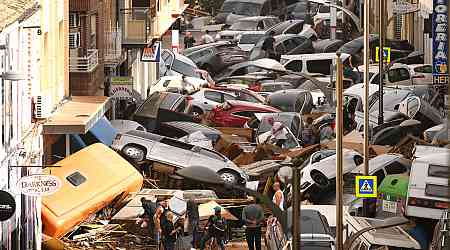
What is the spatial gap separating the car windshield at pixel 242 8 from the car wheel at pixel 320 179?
55.0 metres

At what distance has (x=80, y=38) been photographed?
4331 centimetres

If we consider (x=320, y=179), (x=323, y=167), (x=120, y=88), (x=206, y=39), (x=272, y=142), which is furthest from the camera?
(x=206, y=39)

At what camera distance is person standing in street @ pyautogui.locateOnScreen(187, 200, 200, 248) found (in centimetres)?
3269

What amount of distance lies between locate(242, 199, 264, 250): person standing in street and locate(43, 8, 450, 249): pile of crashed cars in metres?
0.62

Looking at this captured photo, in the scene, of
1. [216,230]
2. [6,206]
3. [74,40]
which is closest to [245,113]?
[74,40]

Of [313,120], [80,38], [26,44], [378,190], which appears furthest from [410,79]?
[26,44]

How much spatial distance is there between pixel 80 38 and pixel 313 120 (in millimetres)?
8604

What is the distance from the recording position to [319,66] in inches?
2591

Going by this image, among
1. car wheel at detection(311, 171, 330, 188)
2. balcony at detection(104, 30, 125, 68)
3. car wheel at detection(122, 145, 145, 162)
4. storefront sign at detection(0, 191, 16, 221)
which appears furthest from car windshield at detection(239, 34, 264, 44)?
storefront sign at detection(0, 191, 16, 221)

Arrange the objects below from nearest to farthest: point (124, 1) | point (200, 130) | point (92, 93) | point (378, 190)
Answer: point (378, 190)
point (92, 93)
point (200, 130)
point (124, 1)

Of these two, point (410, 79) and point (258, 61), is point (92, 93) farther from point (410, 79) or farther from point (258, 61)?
point (258, 61)

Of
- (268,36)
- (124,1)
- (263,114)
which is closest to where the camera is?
(263,114)

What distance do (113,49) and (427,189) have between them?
19493mm

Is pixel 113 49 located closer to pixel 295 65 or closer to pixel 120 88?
pixel 120 88
